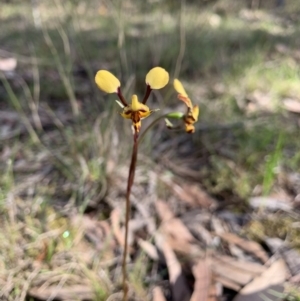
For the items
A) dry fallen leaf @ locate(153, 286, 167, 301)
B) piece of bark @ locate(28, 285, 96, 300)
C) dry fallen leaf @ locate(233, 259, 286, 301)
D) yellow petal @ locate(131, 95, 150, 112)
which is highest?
yellow petal @ locate(131, 95, 150, 112)

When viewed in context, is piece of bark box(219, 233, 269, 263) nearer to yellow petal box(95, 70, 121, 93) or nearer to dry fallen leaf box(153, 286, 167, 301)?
dry fallen leaf box(153, 286, 167, 301)

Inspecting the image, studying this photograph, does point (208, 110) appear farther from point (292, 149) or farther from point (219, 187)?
point (219, 187)

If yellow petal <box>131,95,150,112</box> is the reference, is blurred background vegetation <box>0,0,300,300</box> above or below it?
below

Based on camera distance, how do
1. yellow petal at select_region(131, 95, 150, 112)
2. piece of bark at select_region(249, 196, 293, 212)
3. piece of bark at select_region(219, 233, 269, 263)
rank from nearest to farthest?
1. yellow petal at select_region(131, 95, 150, 112)
2. piece of bark at select_region(219, 233, 269, 263)
3. piece of bark at select_region(249, 196, 293, 212)

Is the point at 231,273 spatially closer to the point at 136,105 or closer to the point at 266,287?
the point at 266,287

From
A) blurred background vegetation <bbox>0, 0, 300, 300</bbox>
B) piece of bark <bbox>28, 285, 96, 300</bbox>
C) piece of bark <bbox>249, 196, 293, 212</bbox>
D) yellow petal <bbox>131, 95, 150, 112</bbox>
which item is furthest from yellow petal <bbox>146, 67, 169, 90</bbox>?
piece of bark <bbox>249, 196, 293, 212</bbox>

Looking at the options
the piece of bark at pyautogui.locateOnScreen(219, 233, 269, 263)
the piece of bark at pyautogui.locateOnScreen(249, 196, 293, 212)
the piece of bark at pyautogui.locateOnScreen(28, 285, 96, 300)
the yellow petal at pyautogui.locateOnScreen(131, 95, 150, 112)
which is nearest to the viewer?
the yellow petal at pyautogui.locateOnScreen(131, 95, 150, 112)

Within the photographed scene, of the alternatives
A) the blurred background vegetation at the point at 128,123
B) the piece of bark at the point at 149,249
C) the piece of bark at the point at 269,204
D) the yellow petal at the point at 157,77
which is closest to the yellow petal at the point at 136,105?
the yellow petal at the point at 157,77
